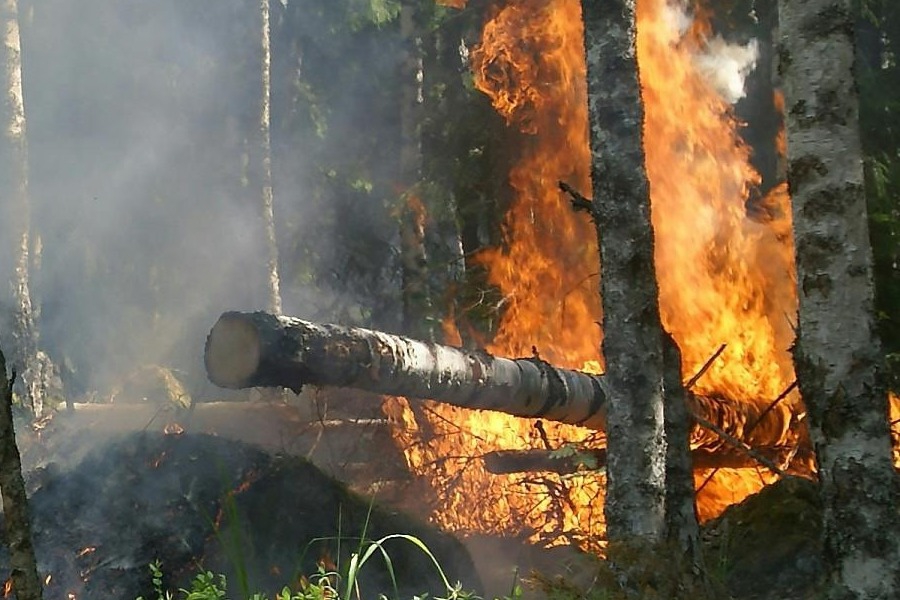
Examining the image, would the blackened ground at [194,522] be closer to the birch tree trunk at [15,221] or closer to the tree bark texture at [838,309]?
the tree bark texture at [838,309]

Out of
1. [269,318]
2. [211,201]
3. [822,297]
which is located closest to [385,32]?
[211,201]

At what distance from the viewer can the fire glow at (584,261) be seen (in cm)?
937

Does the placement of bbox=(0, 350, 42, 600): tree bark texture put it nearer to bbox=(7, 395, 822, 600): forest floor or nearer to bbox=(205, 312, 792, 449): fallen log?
bbox=(7, 395, 822, 600): forest floor

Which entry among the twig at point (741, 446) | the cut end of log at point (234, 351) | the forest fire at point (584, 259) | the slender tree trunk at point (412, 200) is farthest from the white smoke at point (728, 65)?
the cut end of log at point (234, 351)

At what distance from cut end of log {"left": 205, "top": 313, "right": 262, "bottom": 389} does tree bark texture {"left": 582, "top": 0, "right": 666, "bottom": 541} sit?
2.27 meters

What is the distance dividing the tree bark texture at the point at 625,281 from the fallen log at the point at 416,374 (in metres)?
1.09

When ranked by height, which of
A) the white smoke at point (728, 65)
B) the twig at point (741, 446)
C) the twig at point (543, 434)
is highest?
the white smoke at point (728, 65)

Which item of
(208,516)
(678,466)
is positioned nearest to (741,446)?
(678,466)

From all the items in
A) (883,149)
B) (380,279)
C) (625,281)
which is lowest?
(625,281)

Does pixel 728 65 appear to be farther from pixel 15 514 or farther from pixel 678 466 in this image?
pixel 15 514

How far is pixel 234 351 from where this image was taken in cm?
610

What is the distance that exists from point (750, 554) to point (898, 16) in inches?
287

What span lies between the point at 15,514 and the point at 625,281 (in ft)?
10.8

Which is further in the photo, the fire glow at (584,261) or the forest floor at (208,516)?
the fire glow at (584,261)
